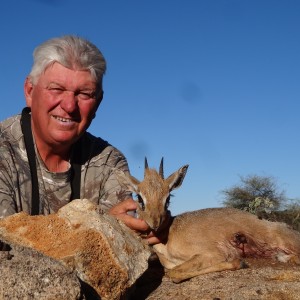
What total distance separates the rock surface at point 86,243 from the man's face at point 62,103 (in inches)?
74.8

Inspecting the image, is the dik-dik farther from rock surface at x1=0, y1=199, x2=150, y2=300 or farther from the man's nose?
the man's nose

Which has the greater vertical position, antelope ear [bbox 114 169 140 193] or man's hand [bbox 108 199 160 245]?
antelope ear [bbox 114 169 140 193]

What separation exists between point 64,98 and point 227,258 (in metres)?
3.22

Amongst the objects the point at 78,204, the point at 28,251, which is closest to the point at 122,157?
the point at 78,204

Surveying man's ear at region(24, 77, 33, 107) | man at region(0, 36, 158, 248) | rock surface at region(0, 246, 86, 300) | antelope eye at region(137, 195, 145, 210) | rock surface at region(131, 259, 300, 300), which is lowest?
rock surface at region(131, 259, 300, 300)

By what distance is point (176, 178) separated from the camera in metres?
7.86

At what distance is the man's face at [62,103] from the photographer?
306 inches

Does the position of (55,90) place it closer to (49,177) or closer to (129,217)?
(49,177)

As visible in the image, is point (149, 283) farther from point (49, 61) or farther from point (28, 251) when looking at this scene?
point (49, 61)

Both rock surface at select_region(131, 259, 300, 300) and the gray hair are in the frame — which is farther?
the gray hair

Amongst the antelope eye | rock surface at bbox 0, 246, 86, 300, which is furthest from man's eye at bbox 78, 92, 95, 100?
Result: rock surface at bbox 0, 246, 86, 300

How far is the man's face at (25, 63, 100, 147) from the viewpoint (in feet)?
25.5

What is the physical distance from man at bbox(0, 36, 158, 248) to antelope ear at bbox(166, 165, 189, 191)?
0.68 m

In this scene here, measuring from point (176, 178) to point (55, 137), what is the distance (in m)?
1.84
